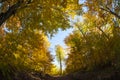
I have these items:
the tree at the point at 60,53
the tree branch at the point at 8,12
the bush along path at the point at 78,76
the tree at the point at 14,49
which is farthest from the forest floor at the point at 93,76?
the tree at the point at 60,53

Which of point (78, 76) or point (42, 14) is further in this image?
point (78, 76)

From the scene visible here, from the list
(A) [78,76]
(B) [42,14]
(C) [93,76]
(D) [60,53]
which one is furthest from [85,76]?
(D) [60,53]

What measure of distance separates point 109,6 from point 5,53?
37.0 ft

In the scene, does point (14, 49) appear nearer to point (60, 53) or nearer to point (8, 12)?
point (8, 12)

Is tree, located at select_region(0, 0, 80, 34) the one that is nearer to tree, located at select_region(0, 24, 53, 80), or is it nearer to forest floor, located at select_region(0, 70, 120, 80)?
tree, located at select_region(0, 24, 53, 80)

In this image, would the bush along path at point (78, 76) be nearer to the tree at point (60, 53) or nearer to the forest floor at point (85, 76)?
the forest floor at point (85, 76)

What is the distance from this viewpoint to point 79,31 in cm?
3916

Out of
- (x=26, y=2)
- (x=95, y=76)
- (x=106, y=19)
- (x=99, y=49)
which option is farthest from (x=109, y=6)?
(x=26, y=2)

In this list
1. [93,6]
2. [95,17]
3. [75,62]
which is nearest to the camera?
[93,6]

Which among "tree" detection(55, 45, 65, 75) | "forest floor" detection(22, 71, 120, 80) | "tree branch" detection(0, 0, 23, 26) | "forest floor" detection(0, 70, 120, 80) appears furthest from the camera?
"tree" detection(55, 45, 65, 75)

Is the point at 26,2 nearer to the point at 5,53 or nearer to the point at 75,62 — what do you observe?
the point at 5,53

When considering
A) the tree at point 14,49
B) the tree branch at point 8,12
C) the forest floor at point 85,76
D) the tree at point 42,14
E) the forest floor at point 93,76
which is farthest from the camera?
the forest floor at point 93,76

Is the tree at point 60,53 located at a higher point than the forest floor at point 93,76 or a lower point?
higher

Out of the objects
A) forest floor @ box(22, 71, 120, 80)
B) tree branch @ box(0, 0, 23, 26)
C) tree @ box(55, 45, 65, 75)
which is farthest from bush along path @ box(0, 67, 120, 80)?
tree @ box(55, 45, 65, 75)
